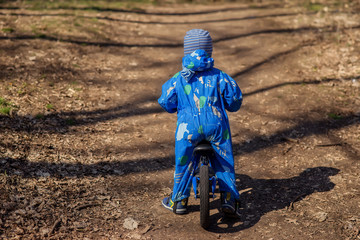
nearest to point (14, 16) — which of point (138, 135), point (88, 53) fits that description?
point (88, 53)

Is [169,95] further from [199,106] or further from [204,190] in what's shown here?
[204,190]

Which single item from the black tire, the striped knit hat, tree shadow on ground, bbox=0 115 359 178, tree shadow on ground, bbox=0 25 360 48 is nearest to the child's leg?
the black tire

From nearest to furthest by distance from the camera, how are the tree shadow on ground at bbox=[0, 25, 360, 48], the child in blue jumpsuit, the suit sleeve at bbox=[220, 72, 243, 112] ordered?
the child in blue jumpsuit, the suit sleeve at bbox=[220, 72, 243, 112], the tree shadow on ground at bbox=[0, 25, 360, 48]

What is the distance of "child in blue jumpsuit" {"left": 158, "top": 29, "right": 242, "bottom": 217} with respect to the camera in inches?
191

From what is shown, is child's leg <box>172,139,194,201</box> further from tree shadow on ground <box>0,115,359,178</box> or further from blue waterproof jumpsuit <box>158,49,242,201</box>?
tree shadow on ground <box>0,115,359,178</box>

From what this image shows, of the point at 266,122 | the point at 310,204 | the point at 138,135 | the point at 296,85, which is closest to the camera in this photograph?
the point at 310,204

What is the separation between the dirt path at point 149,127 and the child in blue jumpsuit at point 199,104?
0.88 meters

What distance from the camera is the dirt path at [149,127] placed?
5.29 m

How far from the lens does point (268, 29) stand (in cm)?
1381

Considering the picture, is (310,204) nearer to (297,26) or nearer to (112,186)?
(112,186)

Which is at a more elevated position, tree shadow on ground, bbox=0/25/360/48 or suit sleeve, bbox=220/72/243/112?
suit sleeve, bbox=220/72/243/112

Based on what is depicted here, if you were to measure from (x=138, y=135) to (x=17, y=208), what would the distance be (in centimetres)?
302

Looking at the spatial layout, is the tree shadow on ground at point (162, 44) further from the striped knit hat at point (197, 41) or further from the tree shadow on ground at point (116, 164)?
the striped knit hat at point (197, 41)

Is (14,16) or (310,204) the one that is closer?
(310,204)
